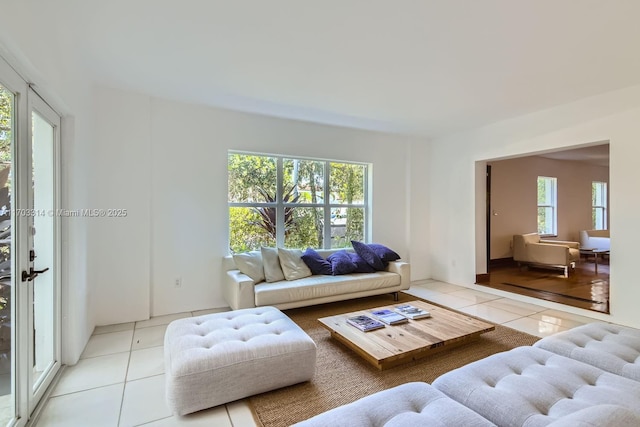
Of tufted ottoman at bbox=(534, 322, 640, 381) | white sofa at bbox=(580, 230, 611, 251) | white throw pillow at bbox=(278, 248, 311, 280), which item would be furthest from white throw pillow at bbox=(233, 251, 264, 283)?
white sofa at bbox=(580, 230, 611, 251)

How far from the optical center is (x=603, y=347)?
186cm

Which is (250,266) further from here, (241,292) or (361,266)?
(361,266)

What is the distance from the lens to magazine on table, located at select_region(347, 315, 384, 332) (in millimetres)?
2647

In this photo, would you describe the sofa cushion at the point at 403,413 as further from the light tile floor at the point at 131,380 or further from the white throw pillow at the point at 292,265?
the white throw pillow at the point at 292,265

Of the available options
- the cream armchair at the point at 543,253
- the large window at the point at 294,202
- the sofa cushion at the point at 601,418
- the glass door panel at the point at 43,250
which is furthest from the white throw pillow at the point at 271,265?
the cream armchair at the point at 543,253

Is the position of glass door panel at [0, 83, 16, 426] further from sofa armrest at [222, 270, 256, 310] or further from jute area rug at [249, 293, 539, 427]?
sofa armrest at [222, 270, 256, 310]

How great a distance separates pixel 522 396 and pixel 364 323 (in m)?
1.48

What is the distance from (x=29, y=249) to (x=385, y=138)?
464cm

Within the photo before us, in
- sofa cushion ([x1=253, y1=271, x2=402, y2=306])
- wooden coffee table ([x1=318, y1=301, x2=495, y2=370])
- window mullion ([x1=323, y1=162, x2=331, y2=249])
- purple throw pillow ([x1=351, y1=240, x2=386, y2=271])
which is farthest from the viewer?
window mullion ([x1=323, y1=162, x2=331, y2=249])

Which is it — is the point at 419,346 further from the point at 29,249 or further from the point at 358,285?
the point at 29,249

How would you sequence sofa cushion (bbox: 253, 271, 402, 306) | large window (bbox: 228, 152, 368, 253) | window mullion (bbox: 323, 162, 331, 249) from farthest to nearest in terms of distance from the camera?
window mullion (bbox: 323, 162, 331, 249) → large window (bbox: 228, 152, 368, 253) → sofa cushion (bbox: 253, 271, 402, 306)

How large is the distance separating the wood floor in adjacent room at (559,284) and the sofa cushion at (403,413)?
3.44m

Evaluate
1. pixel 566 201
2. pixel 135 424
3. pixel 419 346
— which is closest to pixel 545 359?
pixel 419 346

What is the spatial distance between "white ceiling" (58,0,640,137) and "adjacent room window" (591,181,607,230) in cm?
686
